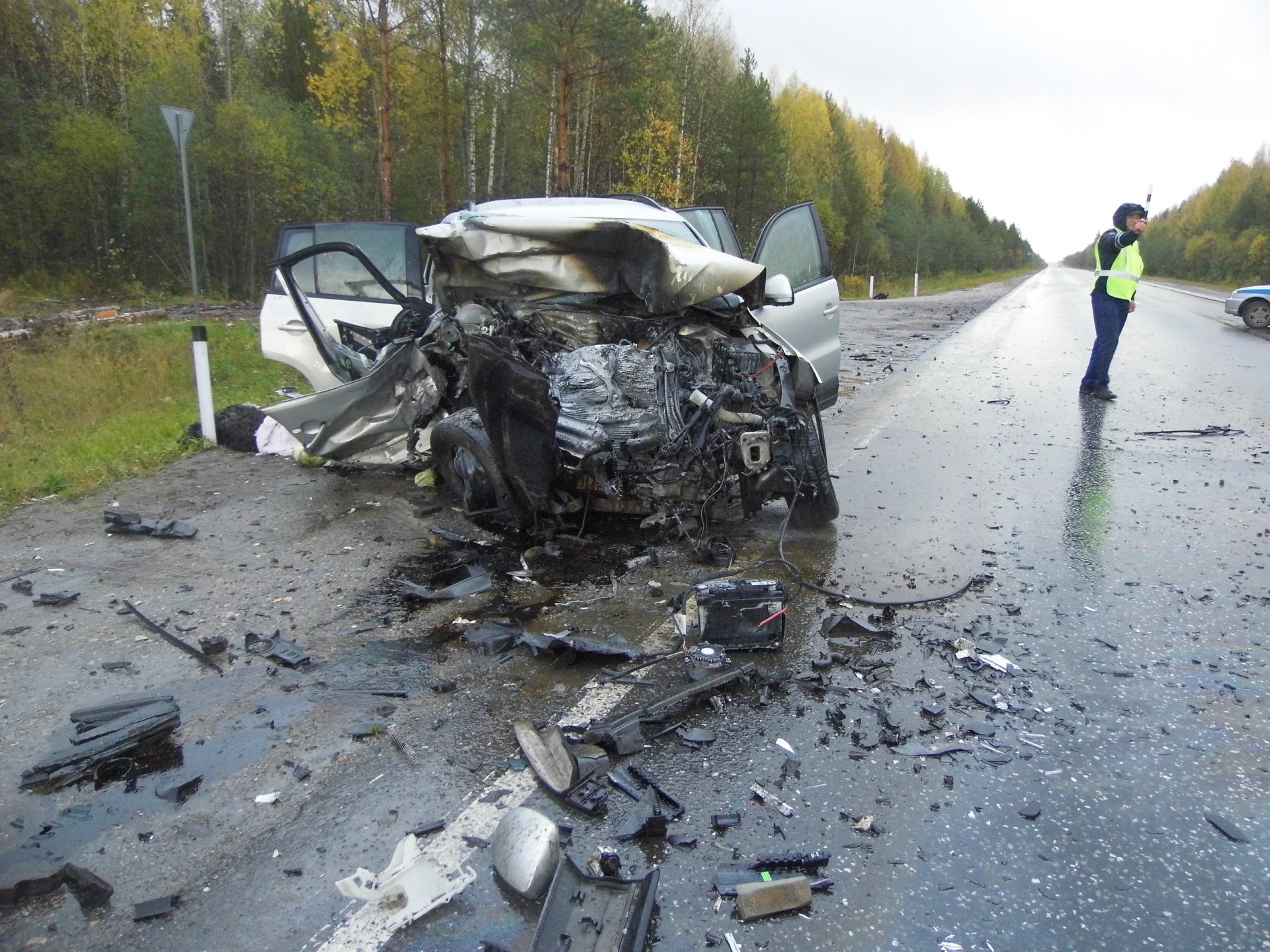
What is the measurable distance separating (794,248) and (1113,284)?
483cm

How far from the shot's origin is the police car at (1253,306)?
18.6 m

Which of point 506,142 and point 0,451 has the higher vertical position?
point 506,142

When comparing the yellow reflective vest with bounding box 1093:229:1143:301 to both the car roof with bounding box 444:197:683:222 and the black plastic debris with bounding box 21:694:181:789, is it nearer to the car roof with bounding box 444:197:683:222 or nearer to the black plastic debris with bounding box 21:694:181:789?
the car roof with bounding box 444:197:683:222

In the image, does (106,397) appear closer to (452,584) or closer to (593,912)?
(452,584)

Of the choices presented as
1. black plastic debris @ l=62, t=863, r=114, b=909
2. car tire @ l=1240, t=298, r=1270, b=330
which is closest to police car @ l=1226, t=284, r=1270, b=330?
car tire @ l=1240, t=298, r=1270, b=330

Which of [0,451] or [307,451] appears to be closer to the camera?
[307,451]

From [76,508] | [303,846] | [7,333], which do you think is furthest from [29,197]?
[303,846]

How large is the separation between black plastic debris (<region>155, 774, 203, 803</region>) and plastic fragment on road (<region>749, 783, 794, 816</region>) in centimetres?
185

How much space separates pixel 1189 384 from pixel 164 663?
470 inches

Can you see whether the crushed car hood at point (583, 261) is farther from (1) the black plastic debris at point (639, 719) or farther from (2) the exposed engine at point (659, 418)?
(1) the black plastic debris at point (639, 719)

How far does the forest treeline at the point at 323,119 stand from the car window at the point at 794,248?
14.8 meters

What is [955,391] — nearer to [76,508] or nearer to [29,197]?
[76,508]

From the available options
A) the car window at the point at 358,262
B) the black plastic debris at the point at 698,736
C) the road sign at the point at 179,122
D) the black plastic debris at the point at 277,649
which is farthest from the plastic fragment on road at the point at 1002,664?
the road sign at the point at 179,122

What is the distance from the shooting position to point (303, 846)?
→ 7.87ft
